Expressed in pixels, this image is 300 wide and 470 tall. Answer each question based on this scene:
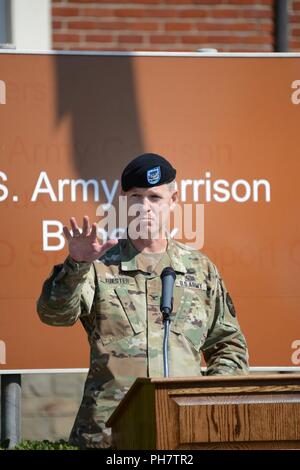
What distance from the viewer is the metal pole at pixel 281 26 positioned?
7785 millimetres

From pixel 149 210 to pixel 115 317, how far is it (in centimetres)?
53

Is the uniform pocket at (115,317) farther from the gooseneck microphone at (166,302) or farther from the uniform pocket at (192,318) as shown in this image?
the gooseneck microphone at (166,302)

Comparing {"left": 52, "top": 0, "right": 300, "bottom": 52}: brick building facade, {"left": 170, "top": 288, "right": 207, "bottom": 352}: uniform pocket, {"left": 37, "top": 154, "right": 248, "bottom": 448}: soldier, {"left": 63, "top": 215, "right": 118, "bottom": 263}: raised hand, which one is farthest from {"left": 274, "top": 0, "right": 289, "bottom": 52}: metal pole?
{"left": 63, "top": 215, "right": 118, "bottom": 263}: raised hand

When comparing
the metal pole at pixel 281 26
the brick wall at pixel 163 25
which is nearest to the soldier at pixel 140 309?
the brick wall at pixel 163 25

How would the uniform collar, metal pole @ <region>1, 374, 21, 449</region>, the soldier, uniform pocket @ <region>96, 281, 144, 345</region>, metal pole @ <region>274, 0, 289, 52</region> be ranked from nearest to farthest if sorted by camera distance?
the soldier < uniform pocket @ <region>96, 281, 144, 345</region> < the uniform collar < metal pole @ <region>1, 374, 21, 449</region> < metal pole @ <region>274, 0, 289, 52</region>

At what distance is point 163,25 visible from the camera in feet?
25.2

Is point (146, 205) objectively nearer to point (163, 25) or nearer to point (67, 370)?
point (67, 370)

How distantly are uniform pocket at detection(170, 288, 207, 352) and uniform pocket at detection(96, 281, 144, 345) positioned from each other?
17 cm

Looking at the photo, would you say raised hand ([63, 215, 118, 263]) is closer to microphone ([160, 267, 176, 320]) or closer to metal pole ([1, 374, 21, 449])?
microphone ([160, 267, 176, 320])

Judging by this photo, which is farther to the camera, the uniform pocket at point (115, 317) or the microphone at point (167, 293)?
the uniform pocket at point (115, 317)

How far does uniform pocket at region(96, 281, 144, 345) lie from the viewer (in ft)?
16.2

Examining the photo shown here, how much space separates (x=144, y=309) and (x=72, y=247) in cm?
64

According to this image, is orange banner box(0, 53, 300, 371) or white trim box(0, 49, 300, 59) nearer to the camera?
orange banner box(0, 53, 300, 371)
